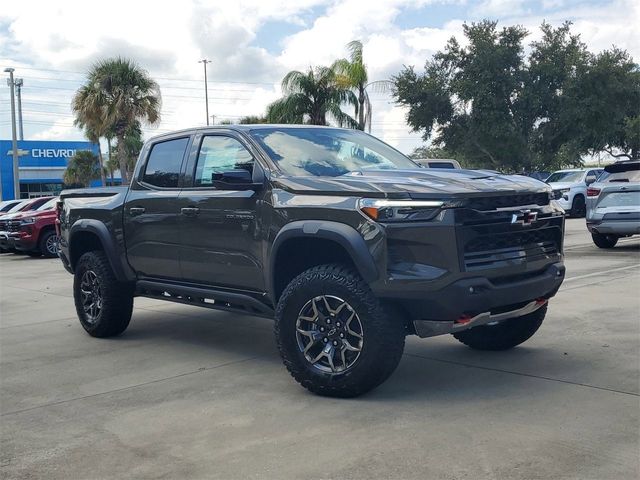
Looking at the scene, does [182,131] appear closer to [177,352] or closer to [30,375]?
[177,352]

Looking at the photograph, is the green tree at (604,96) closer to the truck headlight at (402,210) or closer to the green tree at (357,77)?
the green tree at (357,77)

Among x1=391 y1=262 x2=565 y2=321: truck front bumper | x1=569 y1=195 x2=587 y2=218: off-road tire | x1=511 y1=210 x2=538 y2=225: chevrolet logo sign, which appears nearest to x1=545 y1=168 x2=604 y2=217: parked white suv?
x1=569 y1=195 x2=587 y2=218: off-road tire

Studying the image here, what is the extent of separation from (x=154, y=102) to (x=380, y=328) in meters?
26.8

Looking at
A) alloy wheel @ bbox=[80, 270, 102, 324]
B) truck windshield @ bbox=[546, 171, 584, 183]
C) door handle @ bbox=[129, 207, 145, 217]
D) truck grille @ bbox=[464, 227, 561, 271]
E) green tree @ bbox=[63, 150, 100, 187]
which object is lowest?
alloy wheel @ bbox=[80, 270, 102, 324]

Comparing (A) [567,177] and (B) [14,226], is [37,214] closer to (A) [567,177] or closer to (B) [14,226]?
(B) [14,226]

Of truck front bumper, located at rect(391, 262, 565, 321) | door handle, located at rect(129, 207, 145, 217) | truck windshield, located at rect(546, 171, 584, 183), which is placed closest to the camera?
truck front bumper, located at rect(391, 262, 565, 321)

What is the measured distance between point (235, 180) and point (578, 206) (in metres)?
21.8

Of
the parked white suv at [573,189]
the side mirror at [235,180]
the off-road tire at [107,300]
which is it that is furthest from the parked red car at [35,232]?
the parked white suv at [573,189]

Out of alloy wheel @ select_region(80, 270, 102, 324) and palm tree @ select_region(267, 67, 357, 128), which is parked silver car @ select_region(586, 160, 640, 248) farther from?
palm tree @ select_region(267, 67, 357, 128)

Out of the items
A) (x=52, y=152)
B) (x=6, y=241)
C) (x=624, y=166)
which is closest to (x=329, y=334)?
(x=624, y=166)

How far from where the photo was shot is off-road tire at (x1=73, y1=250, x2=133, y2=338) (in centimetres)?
712

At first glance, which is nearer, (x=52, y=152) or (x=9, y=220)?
(x=9, y=220)

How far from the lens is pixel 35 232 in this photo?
59.0 feet

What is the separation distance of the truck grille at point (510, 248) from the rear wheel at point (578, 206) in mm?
20647
